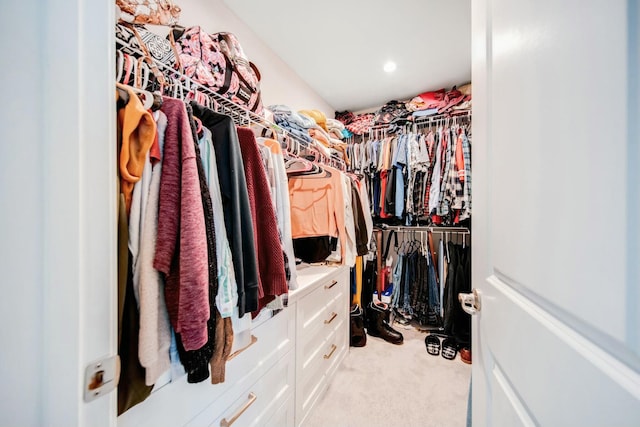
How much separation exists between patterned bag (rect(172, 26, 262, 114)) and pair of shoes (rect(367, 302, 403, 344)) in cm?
201

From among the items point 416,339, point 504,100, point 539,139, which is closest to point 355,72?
point 504,100

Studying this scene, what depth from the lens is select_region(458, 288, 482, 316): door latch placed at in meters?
0.64

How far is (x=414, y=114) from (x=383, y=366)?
2407 millimetres

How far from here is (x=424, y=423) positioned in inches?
49.4

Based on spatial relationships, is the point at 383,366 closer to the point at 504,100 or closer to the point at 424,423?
the point at 424,423

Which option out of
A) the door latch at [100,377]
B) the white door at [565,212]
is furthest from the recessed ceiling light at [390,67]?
the door latch at [100,377]

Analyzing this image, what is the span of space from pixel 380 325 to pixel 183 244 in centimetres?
207

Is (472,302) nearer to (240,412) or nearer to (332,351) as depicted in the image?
(240,412)

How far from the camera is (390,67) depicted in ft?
6.62

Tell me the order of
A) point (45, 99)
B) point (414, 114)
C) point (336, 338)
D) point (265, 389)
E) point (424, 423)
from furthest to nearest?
1. point (414, 114)
2. point (336, 338)
3. point (424, 423)
4. point (265, 389)
5. point (45, 99)

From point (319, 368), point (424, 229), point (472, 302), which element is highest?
point (424, 229)

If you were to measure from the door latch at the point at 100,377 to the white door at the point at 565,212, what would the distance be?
66 centimetres

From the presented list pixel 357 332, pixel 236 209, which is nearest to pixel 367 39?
pixel 236 209

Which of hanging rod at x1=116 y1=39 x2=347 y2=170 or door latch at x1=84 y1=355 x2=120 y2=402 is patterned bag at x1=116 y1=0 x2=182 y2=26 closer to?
hanging rod at x1=116 y1=39 x2=347 y2=170
